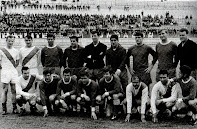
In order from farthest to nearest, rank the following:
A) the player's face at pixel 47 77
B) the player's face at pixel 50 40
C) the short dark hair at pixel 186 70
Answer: the player's face at pixel 50 40 < the player's face at pixel 47 77 < the short dark hair at pixel 186 70

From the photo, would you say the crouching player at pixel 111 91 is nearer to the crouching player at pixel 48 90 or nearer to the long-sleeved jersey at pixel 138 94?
the long-sleeved jersey at pixel 138 94

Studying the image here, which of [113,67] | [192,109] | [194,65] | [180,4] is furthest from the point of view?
[180,4]

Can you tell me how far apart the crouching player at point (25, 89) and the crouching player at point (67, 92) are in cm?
52

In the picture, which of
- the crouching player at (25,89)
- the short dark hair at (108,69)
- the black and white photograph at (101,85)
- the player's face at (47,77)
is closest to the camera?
the black and white photograph at (101,85)

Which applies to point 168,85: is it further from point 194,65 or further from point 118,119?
point 118,119

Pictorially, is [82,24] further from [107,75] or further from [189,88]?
[189,88]

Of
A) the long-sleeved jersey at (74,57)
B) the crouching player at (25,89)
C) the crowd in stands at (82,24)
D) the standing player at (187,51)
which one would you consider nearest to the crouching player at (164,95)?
the standing player at (187,51)

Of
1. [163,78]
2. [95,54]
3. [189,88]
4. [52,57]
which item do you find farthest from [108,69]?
[189,88]

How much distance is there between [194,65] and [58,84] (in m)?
2.87

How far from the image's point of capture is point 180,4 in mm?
46094

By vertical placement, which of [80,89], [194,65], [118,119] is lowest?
[118,119]

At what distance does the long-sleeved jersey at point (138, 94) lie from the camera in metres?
6.69

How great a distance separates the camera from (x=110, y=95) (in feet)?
23.1

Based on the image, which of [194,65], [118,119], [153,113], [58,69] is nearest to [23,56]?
[58,69]
